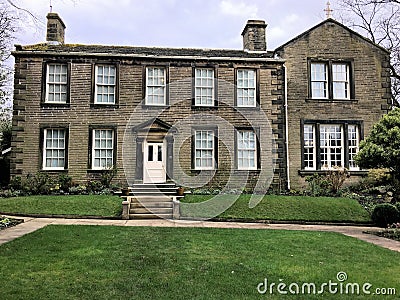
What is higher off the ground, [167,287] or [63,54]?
[63,54]

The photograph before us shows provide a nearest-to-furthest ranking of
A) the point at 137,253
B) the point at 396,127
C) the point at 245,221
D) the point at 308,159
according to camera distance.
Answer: the point at 137,253
the point at 396,127
the point at 245,221
the point at 308,159

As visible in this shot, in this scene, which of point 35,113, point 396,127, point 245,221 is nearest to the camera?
point 396,127

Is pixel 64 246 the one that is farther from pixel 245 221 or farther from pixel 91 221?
pixel 245 221

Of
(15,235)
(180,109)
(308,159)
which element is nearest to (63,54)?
(180,109)

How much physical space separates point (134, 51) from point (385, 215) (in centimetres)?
1358

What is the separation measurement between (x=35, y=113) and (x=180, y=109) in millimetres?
6635

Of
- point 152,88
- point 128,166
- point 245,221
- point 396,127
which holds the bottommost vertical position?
point 245,221

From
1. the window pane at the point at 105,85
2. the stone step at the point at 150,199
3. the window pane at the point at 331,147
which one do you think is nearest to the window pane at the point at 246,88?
the window pane at the point at 331,147

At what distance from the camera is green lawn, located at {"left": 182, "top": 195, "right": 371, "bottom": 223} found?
45.1 feet

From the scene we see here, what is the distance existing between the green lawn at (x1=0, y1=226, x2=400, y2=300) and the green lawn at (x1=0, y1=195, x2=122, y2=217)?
359cm

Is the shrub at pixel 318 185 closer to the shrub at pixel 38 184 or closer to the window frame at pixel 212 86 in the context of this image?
the window frame at pixel 212 86

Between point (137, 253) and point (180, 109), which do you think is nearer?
point (137, 253)

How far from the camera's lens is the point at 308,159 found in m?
19.6

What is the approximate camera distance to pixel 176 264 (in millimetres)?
6645
